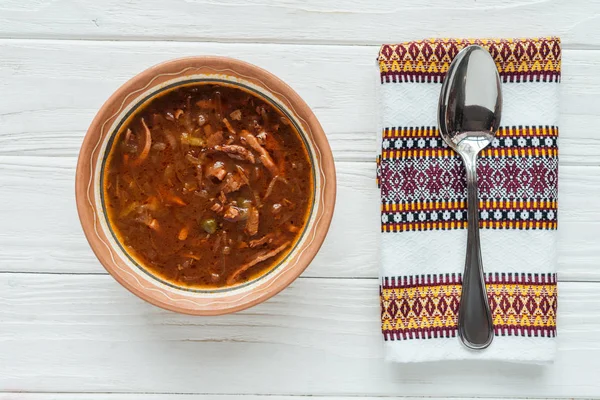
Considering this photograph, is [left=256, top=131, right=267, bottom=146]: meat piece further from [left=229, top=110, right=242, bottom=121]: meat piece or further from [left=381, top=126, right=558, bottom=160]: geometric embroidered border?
[left=381, top=126, right=558, bottom=160]: geometric embroidered border

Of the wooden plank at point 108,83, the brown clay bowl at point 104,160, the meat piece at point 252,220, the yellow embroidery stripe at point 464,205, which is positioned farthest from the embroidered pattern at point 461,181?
the meat piece at point 252,220

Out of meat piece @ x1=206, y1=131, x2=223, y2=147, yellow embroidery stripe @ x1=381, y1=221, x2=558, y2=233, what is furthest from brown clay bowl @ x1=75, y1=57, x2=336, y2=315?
yellow embroidery stripe @ x1=381, y1=221, x2=558, y2=233

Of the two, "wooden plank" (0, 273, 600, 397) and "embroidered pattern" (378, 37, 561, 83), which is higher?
"embroidered pattern" (378, 37, 561, 83)

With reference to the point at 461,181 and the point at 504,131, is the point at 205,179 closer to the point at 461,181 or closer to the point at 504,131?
the point at 461,181

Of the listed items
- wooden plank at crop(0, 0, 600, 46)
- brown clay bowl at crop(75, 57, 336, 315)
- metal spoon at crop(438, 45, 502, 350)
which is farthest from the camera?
wooden plank at crop(0, 0, 600, 46)

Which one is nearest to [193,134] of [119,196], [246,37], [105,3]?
[119,196]

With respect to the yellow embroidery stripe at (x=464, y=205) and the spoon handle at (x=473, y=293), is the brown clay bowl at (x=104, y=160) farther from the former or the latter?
the spoon handle at (x=473, y=293)
